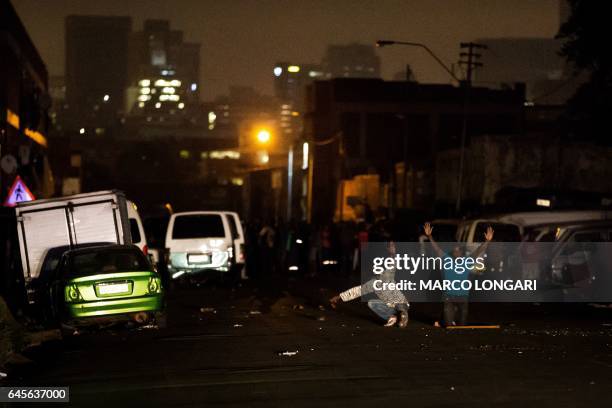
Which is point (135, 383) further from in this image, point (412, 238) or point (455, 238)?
point (412, 238)

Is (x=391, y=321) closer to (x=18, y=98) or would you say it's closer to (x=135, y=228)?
(x=135, y=228)

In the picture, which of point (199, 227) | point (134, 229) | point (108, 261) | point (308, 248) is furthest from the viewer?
point (308, 248)

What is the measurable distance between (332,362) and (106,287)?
5.51 m

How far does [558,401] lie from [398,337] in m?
6.16

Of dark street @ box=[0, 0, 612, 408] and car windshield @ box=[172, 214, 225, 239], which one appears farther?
car windshield @ box=[172, 214, 225, 239]

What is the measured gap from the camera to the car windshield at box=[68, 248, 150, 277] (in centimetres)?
1830

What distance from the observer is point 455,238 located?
26.6m

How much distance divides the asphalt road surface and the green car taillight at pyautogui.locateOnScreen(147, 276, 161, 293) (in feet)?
2.38

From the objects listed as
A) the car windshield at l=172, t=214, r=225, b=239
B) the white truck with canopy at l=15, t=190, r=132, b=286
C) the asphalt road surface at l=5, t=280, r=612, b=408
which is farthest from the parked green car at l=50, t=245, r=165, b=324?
the car windshield at l=172, t=214, r=225, b=239

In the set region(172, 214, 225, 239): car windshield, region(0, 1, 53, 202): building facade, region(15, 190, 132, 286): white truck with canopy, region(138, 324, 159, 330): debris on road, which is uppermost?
region(0, 1, 53, 202): building facade

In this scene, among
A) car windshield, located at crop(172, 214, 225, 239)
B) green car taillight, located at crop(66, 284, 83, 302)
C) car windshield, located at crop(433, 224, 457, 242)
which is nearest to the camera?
green car taillight, located at crop(66, 284, 83, 302)

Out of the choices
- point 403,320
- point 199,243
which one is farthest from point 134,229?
point 403,320

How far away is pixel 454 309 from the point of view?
18.3 metres

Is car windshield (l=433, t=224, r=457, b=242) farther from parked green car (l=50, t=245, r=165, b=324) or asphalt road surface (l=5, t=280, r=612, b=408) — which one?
parked green car (l=50, t=245, r=165, b=324)
